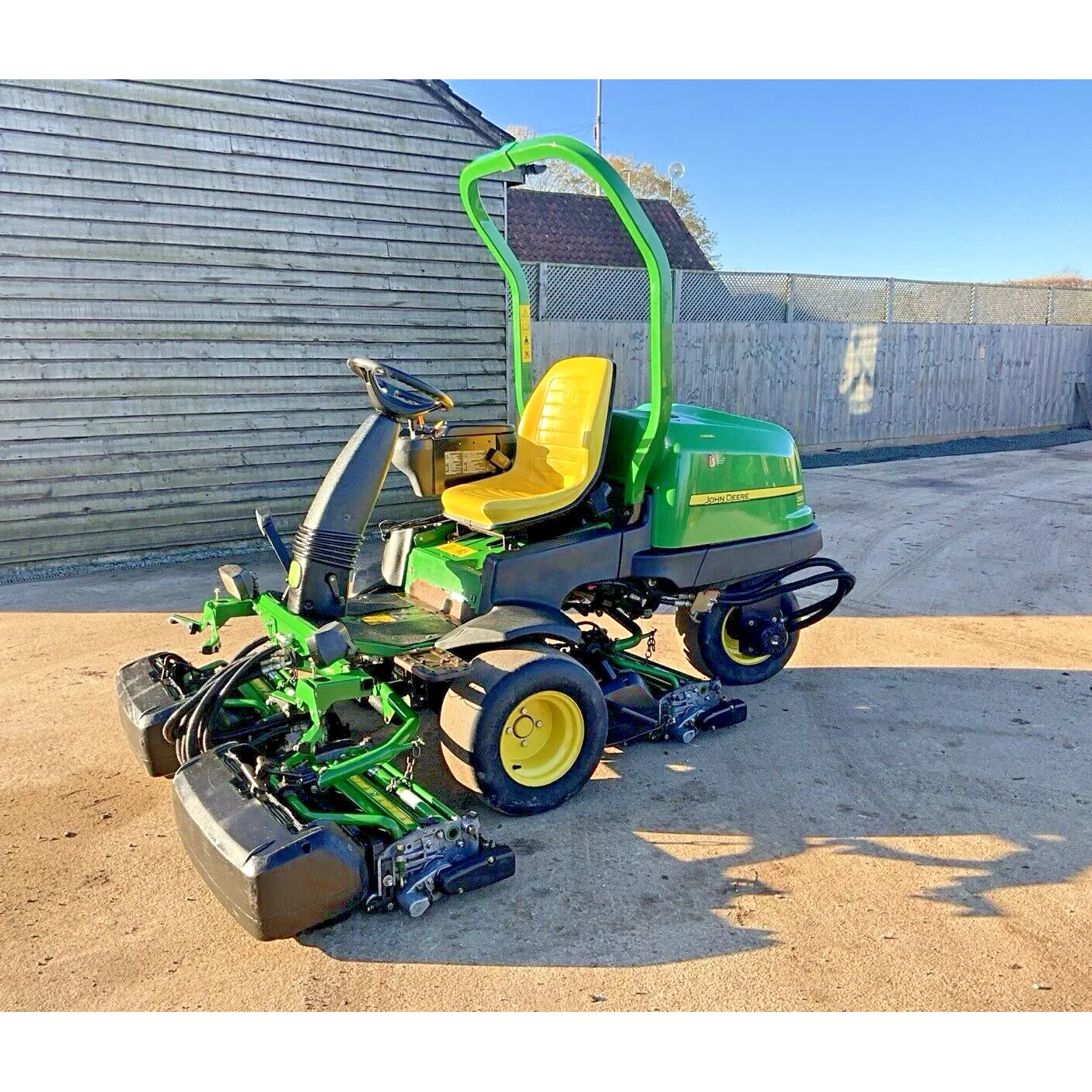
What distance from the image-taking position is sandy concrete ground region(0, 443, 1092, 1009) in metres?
2.78

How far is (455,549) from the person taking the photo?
4418mm

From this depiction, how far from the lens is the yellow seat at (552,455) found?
4.16 meters

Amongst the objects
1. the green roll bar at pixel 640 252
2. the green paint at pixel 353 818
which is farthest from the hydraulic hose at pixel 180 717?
the green roll bar at pixel 640 252

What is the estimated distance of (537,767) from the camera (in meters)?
3.88

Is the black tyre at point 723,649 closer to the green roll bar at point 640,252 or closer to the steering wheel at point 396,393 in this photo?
the green roll bar at point 640,252

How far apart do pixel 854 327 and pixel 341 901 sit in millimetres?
13800

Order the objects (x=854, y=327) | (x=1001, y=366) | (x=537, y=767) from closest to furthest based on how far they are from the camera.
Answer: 1. (x=537, y=767)
2. (x=854, y=327)
3. (x=1001, y=366)

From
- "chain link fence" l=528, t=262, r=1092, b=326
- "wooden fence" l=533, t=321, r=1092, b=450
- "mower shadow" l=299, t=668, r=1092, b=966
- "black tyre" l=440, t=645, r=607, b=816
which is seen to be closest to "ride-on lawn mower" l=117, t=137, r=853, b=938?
"black tyre" l=440, t=645, r=607, b=816

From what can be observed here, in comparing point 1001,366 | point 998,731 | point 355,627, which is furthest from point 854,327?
point 355,627

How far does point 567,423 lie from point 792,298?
11131 millimetres

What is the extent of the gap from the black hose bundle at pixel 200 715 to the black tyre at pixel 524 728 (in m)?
0.83

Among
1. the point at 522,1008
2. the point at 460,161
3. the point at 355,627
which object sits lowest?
the point at 522,1008

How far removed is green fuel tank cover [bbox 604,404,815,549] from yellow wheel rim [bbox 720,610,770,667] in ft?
2.23
